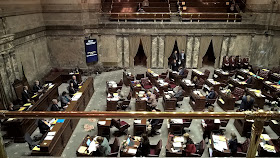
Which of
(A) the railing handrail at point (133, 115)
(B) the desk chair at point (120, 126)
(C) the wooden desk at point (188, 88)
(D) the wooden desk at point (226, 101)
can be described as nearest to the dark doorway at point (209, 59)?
(C) the wooden desk at point (188, 88)

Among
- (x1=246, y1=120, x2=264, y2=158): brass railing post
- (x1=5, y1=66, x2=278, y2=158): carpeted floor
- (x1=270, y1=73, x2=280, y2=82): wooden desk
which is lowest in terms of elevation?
(x1=5, y1=66, x2=278, y2=158): carpeted floor

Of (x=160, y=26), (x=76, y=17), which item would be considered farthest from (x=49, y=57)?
(x=160, y=26)

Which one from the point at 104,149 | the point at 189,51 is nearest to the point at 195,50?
the point at 189,51

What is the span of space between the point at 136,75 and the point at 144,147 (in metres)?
7.83

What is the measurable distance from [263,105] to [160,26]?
8.49m

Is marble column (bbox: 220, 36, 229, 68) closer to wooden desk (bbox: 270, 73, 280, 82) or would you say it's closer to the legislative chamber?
the legislative chamber

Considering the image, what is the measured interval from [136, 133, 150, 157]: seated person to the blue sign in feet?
33.4

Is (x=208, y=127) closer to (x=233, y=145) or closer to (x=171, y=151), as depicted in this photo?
(x=233, y=145)

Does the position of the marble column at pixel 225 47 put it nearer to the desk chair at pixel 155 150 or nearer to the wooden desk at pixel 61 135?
the wooden desk at pixel 61 135

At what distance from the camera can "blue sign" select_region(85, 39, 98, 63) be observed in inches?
597

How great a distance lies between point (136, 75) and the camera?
14062 millimetres

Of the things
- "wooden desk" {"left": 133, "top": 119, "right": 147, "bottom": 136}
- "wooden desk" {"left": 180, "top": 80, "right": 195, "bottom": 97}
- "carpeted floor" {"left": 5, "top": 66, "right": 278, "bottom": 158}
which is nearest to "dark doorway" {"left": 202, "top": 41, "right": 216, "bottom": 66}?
"wooden desk" {"left": 180, "top": 80, "right": 195, "bottom": 97}

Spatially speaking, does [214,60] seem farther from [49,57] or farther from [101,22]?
[49,57]

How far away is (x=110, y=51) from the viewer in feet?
52.6
